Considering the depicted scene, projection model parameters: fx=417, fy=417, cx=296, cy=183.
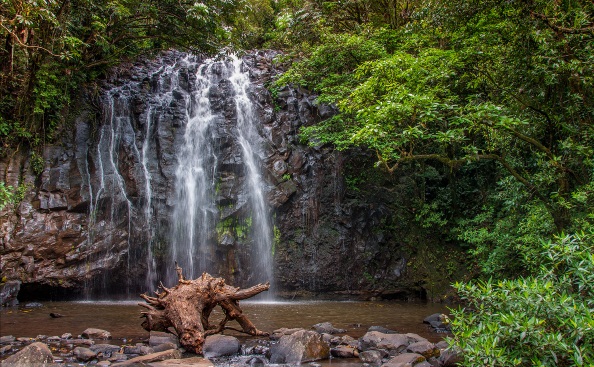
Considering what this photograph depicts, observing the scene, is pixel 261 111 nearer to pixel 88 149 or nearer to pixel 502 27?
pixel 88 149

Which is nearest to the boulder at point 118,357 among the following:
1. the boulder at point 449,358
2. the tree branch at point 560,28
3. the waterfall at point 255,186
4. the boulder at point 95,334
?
the boulder at point 95,334

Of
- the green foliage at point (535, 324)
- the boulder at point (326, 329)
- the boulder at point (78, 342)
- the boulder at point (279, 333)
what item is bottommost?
the boulder at point (326, 329)

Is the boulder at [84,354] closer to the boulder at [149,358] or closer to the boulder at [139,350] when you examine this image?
the boulder at [139,350]

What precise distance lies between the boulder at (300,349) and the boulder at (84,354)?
241 centimetres

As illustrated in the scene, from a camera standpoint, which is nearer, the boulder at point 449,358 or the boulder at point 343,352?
the boulder at point 449,358

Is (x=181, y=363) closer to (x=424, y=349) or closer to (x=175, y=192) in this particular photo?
(x=424, y=349)

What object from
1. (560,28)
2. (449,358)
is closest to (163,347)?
(449,358)

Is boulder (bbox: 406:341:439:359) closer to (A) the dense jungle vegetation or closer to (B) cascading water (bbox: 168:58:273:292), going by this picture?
(A) the dense jungle vegetation

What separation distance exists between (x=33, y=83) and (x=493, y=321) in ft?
45.3

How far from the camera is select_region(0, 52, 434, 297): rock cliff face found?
12.3 metres

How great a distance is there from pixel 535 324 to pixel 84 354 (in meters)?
5.42

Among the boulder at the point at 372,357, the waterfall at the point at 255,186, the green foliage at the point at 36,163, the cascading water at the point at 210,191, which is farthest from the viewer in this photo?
the waterfall at the point at 255,186

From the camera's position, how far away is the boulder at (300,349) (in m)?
5.64

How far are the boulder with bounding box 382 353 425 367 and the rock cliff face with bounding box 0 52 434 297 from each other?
873 cm
